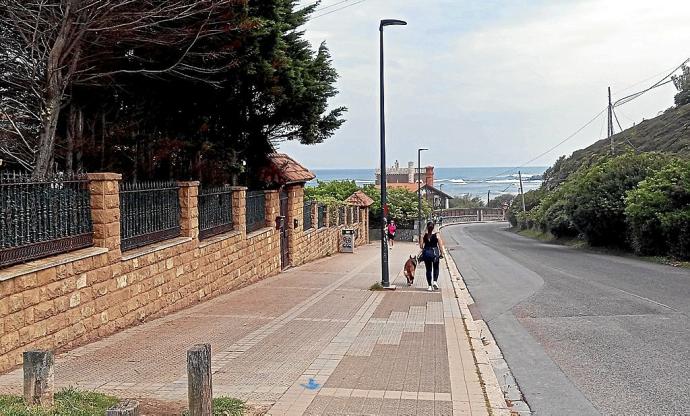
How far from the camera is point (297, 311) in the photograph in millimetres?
12688

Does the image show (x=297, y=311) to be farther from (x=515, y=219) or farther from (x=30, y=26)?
(x=515, y=219)

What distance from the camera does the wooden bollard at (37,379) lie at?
5.48m

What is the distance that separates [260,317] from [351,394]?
202 inches

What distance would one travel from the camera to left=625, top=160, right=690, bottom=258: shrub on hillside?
2703 centimetres

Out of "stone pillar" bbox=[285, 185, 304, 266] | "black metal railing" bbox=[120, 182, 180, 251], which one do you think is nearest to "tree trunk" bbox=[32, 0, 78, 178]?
"black metal railing" bbox=[120, 182, 180, 251]

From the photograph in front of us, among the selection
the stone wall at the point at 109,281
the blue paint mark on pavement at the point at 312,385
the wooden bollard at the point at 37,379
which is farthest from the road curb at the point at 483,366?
the stone wall at the point at 109,281

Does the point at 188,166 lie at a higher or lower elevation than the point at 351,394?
higher

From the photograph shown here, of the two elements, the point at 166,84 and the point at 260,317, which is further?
the point at 166,84

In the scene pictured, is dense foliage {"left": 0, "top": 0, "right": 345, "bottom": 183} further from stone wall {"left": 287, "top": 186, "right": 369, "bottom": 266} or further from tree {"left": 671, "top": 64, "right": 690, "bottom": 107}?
tree {"left": 671, "top": 64, "right": 690, "bottom": 107}

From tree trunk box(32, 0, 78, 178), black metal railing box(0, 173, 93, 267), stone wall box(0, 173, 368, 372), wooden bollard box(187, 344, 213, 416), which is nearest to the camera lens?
wooden bollard box(187, 344, 213, 416)

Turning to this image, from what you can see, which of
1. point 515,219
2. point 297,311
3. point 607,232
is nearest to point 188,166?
point 297,311

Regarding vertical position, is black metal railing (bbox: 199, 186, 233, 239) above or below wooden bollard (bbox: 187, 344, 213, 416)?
above

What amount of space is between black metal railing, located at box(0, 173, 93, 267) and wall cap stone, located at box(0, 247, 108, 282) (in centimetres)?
7

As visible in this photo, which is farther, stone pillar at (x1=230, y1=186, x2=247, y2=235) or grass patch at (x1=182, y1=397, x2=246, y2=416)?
stone pillar at (x1=230, y1=186, x2=247, y2=235)
